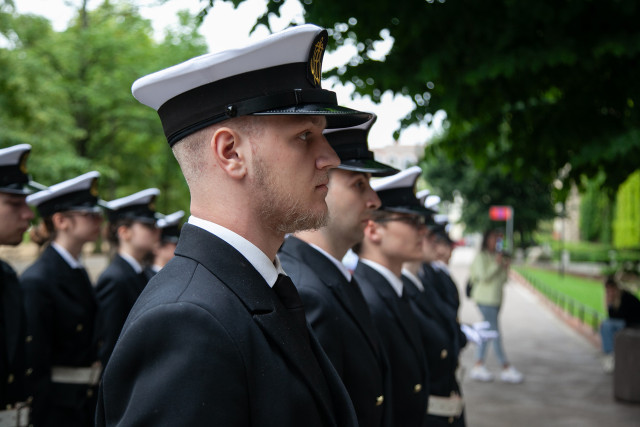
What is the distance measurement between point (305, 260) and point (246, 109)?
4.26 feet

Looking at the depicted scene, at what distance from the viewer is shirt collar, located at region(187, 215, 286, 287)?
1652mm

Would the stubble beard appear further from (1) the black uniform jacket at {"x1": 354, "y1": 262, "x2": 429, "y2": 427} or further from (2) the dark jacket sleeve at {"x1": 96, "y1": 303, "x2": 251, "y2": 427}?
(1) the black uniform jacket at {"x1": 354, "y1": 262, "x2": 429, "y2": 427}

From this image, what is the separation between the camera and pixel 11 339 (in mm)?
3564

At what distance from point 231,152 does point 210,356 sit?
19.9 inches

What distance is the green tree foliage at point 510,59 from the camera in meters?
5.53

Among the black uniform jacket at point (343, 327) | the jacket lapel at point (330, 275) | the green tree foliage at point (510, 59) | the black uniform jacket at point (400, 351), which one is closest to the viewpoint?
the black uniform jacket at point (343, 327)

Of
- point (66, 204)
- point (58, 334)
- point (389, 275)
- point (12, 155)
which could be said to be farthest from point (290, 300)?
point (66, 204)

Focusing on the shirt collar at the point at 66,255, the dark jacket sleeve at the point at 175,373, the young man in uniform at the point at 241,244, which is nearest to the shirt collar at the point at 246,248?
the young man in uniform at the point at 241,244

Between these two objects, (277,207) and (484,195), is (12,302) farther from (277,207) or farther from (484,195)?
(484,195)

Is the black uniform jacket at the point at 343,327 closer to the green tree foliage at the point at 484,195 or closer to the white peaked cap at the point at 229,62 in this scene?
the white peaked cap at the point at 229,62

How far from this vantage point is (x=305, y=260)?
9.26 ft

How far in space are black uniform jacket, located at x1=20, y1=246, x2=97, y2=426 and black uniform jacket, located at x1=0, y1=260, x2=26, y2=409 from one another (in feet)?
1.80

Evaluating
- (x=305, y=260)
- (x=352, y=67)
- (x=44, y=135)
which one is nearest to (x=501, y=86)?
(x=352, y=67)

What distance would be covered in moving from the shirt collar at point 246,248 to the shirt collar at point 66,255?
3.53m
